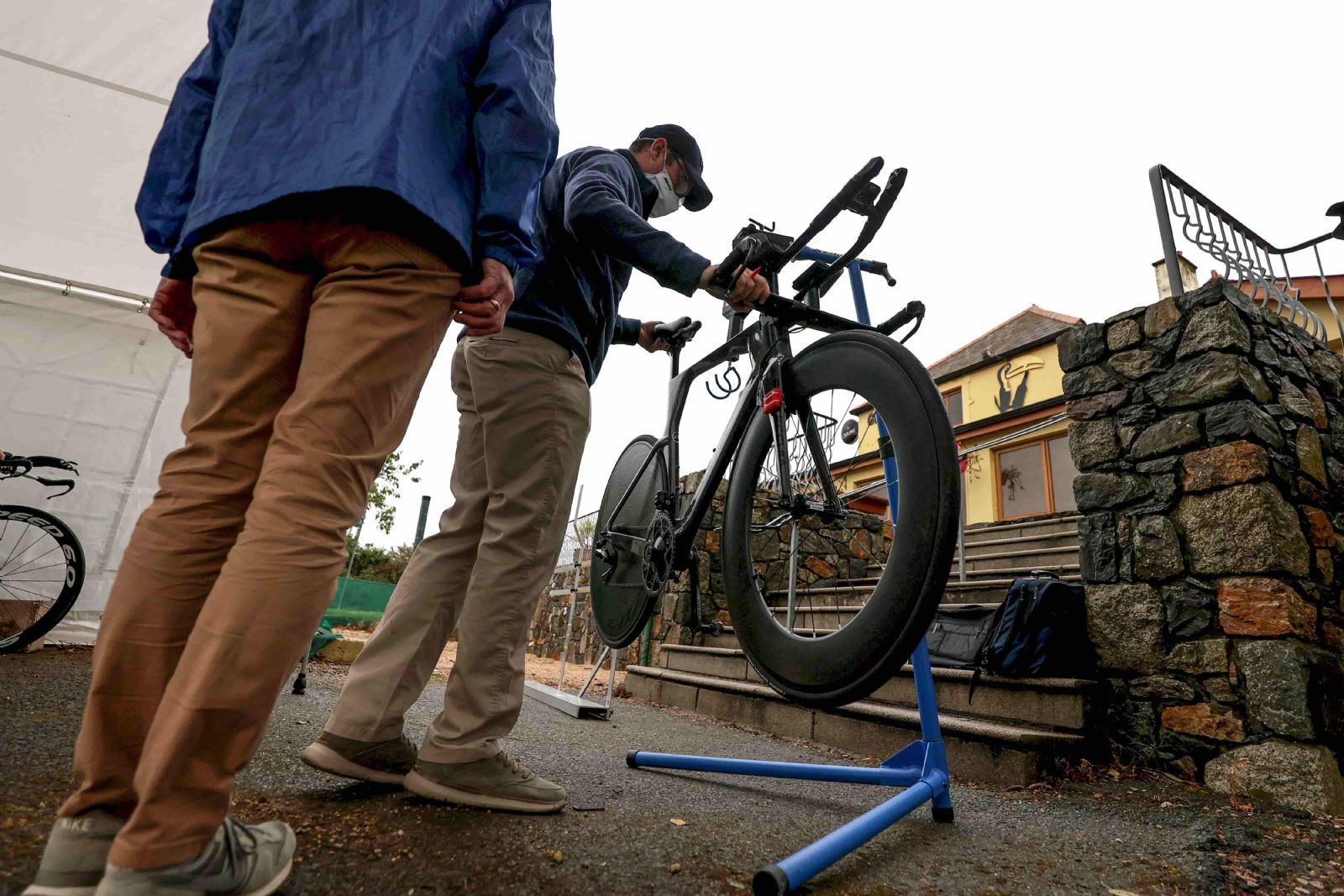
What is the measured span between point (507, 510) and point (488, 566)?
0.45 feet

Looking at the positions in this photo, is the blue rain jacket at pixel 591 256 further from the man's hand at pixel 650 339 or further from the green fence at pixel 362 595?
the green fence at pixel 362 595

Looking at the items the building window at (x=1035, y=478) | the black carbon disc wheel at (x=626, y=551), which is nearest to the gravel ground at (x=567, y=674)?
the black carbon disc wheel at (x=626, y=551)

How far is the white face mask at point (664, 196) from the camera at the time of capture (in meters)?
2.11

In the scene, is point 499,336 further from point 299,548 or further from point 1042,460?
point 1042,460

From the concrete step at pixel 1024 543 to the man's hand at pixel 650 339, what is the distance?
153 inches

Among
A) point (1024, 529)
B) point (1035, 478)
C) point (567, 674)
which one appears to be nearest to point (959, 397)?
point (1035, 478)

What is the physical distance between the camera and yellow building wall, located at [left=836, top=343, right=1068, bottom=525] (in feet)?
34.2

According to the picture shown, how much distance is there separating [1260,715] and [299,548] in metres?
2.93

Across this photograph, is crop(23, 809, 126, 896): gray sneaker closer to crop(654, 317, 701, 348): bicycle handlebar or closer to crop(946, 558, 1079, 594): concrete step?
crop(654, 317, 701, 348): bicycle handlebar

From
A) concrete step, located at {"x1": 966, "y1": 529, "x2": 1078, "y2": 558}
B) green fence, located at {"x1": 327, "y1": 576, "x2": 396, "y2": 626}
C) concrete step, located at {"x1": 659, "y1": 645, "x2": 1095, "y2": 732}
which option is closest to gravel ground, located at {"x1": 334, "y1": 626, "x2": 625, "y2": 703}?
concrete step, located at {"x1": 659, "y1": 645, "x2": 1095, "y2": 732}

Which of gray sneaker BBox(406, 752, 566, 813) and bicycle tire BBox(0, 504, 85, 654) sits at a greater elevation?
bicycle tire BBox(0, 504, 85, 654)

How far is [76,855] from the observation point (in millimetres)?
761

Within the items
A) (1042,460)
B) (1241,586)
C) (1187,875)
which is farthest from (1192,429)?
(1042,460)

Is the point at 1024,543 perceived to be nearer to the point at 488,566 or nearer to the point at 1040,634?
the point at 1040,634
